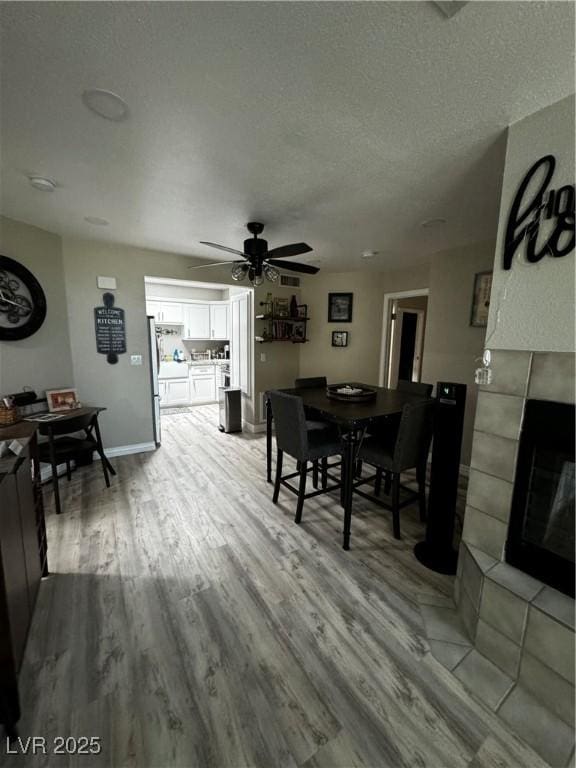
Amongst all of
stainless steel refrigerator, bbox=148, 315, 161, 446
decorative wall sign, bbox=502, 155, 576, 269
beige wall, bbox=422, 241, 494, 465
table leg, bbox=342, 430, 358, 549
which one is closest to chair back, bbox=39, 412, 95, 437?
stainless steel refrigerator, bbox=148, 315, 161, 446

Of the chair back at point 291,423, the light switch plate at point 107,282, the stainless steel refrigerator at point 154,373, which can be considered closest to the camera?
the chair back at point 291,423

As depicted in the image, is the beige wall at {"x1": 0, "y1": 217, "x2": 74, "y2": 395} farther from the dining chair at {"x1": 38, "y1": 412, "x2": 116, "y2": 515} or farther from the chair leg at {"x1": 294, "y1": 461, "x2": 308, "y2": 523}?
the chair leg at {"x1": 294, "y1": 461, "x2": 308, "y2": 523}

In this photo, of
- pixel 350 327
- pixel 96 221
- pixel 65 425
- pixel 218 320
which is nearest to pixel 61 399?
pixel 65 425

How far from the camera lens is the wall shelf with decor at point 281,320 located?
4465mm

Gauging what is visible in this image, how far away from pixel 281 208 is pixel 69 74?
4.80 feet

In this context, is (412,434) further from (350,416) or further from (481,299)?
(481,299)

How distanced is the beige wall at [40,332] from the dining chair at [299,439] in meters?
2.39

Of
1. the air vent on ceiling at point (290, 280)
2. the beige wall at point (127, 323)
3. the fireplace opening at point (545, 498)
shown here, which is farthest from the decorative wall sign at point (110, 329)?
the fireplace opening at point (545, 498)

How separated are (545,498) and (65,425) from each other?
3.24 m

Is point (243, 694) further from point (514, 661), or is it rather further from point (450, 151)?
point (450, 151)

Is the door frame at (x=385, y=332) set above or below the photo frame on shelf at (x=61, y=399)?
above

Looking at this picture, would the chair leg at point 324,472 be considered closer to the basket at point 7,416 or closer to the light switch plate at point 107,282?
the basket at point 7,416

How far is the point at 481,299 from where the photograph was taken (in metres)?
3.14

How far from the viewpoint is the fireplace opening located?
3.90ft
